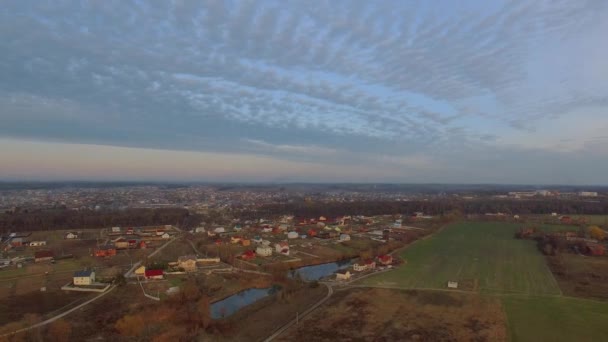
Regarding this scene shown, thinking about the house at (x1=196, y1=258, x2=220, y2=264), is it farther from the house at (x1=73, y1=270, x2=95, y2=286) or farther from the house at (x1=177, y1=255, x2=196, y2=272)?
the house at (x1=73, y1=270, x2=95, y2=286)

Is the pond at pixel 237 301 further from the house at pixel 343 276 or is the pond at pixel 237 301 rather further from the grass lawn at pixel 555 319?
the grass lawn at pixel 555 319

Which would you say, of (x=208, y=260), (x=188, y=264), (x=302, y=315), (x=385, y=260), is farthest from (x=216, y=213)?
(x=302, y=315)

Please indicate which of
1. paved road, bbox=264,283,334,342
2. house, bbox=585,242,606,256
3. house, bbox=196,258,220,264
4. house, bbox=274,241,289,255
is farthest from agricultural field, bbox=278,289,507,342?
house, bbox=585,242,606,256

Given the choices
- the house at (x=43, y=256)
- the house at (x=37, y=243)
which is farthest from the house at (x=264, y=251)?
the house at (x=37, y=243)

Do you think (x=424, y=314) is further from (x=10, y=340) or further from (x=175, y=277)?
(x=10, y=340)

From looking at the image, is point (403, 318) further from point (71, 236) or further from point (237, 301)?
point (71, 236)

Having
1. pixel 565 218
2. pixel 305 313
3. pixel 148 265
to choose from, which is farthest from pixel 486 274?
pixel 565 218

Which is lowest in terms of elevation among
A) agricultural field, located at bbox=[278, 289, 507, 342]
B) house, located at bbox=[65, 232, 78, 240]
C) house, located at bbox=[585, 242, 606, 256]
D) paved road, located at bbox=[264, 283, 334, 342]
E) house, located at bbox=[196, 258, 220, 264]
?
paved road, located at bbox=[264, 283, 334, 342]
